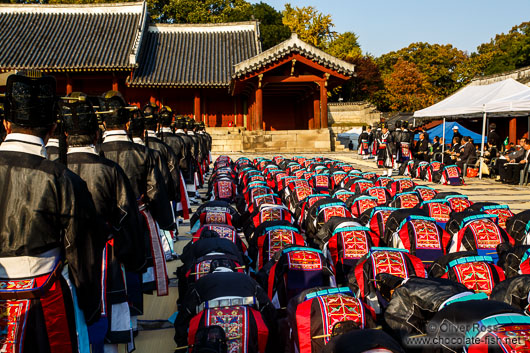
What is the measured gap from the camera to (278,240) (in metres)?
5.73

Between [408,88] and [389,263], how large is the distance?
130 ft

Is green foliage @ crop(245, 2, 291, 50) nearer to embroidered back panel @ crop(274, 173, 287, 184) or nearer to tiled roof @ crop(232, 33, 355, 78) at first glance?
tiled roof @ crop(232, 33, 355, 78)

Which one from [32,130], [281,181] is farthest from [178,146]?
[32,130]

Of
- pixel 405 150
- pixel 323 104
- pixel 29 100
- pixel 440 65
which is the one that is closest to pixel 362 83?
pixel 440 65

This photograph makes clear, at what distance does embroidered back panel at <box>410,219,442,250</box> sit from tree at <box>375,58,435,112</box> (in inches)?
1474

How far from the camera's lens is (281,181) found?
A: 1098 cm

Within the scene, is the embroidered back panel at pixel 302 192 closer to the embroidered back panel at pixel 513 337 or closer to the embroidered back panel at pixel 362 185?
the embroidered back panel at pixel 362 185

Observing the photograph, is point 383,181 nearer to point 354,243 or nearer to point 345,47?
point 354,243

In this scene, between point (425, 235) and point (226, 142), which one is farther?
point (226, 142)

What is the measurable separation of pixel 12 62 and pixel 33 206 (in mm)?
27493

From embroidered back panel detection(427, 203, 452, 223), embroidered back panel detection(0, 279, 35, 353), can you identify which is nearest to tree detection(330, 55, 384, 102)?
embroidered back panel detection(427, 203, 452, 223)

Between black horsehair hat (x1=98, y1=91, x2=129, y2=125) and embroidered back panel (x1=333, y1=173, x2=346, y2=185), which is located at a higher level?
black horsehair hat (x1=98, y1=91, x2=129, y2=125)

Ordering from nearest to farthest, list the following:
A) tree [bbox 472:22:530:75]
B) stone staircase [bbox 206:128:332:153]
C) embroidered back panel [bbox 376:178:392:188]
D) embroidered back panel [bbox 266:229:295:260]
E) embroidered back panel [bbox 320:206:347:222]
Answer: embroidered back panel [bbox 266:229:295:260] < embroidered back panel [bbox 320:206:347:222] < embroidered back panel [bbox 376:178:392:188] < stone staircase [bbox 206:128:332:153] < tree [bbox 472:22:530:75]

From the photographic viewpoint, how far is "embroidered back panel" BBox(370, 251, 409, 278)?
4.72 m
